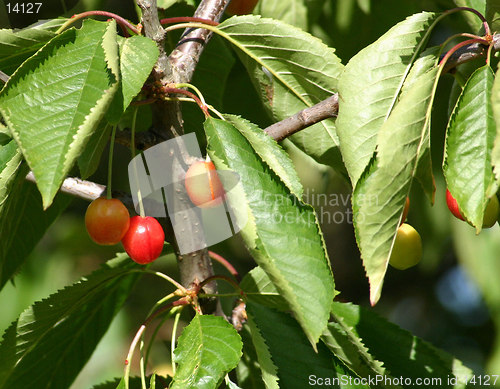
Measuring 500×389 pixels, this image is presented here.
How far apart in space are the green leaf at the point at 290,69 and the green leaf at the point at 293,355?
26 centimetres

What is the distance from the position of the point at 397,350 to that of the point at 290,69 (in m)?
0.47

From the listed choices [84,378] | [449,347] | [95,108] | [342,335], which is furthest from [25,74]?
[449,347]

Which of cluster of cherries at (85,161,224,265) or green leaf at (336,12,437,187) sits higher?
green leaf at (336,12,437,187)

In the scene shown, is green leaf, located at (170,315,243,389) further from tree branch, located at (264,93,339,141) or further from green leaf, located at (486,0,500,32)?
green leaf, located at (486,0,500,32)

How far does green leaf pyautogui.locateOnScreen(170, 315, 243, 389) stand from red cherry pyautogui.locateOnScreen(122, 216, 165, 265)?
0.11 m

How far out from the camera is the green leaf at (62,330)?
995 millimetres

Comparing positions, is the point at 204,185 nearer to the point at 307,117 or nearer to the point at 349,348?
the point at 307,117

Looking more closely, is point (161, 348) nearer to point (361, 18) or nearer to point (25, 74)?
point (361, 18)

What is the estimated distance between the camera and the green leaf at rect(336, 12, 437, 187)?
2.44 ft

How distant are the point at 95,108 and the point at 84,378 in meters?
2.25

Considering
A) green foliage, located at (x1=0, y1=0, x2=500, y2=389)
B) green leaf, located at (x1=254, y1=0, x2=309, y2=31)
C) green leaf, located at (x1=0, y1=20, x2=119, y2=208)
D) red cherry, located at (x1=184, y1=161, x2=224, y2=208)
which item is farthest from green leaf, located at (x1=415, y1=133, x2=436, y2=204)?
green leaf, located at (x1=254, y1=0, x2=309, y2=31)

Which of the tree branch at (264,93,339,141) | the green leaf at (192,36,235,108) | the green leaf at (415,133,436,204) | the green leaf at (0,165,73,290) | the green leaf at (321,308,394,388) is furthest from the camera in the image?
the green leaf at (192,36,235,108)

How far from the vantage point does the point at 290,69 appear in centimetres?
96

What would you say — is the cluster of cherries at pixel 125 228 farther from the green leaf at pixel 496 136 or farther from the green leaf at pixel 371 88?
the green leaf at pixel 496 136
